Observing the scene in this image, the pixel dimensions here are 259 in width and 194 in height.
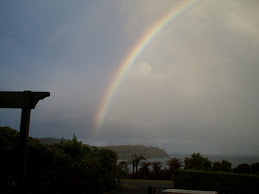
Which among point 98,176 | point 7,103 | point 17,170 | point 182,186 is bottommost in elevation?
point 182,186

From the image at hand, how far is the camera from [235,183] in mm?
20500

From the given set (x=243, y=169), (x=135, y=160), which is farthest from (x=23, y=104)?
(x=135, y=160)

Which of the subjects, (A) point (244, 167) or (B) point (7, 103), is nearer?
(B) point (7, 103)

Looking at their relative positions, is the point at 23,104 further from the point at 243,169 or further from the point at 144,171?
the point at 144,171

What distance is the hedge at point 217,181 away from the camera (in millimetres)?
20016

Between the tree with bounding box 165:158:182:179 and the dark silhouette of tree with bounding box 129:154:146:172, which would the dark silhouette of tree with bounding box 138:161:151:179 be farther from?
the dark silhouette of tree with bounding box 129:154:146:172

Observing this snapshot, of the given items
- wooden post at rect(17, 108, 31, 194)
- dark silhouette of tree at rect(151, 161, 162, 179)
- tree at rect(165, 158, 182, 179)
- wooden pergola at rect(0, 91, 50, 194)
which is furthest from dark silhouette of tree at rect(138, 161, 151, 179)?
wooden pergola at rect(0, 91, 50, 194)

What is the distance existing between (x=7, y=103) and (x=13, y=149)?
6902 mm

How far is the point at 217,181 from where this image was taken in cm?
2130

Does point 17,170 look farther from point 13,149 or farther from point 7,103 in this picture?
point 13,149

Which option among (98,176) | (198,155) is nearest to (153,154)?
(198,155)

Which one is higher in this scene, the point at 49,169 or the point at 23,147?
the point at 23,147

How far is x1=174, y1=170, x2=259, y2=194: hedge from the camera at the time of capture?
20.0 metres

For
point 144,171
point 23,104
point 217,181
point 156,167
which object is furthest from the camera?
point 144,171
